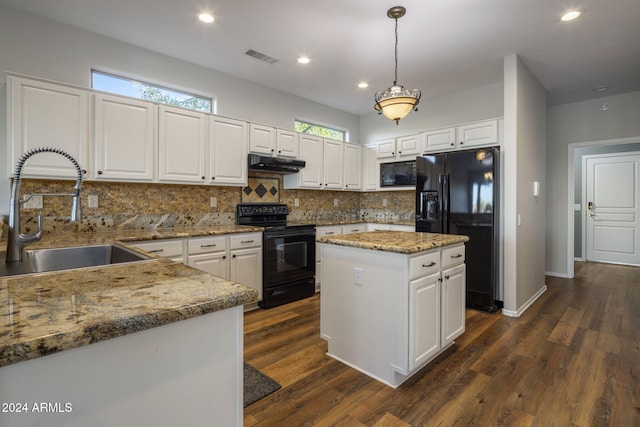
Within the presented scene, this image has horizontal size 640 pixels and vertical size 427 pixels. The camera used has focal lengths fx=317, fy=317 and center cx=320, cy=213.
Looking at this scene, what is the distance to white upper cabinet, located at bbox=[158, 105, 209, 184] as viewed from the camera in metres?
3.13

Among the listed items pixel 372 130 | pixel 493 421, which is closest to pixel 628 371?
pixel 493 421

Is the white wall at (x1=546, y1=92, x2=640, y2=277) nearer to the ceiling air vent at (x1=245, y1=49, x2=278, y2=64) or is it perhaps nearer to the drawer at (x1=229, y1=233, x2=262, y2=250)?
the ceiling air vent at (x1=245, y1=49, x2=278, y2=64)

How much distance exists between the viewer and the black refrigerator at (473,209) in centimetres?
347

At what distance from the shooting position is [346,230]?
461 cm

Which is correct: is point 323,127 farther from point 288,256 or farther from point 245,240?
point 245,240

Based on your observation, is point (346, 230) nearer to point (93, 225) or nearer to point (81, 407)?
point (93, 225)

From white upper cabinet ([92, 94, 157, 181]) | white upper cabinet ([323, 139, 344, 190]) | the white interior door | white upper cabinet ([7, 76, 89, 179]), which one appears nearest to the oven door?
white upper cabinet ([323, 139, 344, 190])

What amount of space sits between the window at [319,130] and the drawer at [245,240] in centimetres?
209

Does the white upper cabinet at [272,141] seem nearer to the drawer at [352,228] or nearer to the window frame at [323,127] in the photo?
the window frame at [323,127]

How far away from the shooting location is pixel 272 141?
159 inches

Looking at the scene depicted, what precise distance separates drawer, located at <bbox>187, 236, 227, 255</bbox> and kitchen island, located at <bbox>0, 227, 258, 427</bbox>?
6.28ft

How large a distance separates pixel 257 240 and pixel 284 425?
205 centimetres

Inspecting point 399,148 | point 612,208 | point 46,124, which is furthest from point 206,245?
point 612,208

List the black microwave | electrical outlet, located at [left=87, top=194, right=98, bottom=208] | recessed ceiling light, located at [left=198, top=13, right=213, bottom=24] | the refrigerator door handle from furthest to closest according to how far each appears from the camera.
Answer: the black microwave < the refrigerator door handle < electrical outlet, located at [left=87, top=194, right=98, bottom=208] < recessed ceiling light, located at [left=198, top=13, right=213, bottom=24]
